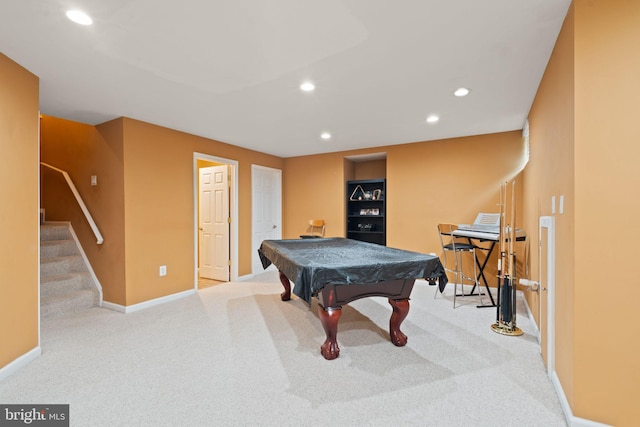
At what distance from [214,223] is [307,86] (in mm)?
3361

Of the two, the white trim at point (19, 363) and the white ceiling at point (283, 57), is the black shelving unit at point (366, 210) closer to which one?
the white ceiling at point (283, 57)

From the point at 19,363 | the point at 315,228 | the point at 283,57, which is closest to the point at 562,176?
the point at 283,57

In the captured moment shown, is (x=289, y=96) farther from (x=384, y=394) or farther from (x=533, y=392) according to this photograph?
(x=533, y=392)

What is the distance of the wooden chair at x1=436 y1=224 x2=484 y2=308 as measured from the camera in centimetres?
386

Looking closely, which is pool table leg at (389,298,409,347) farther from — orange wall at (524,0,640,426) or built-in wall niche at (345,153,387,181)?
built-in wall niche at (345,153,387,181)

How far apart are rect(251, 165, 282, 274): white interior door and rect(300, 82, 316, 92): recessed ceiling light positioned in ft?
9.47

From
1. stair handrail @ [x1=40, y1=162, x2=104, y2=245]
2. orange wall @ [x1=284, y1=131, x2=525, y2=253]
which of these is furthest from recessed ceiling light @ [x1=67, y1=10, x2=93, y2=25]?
orange wall @ [x1=284, y1=131, x2=525, y2=253]

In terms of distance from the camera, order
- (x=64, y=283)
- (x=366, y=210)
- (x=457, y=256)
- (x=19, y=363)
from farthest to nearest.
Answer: (x=366, y=210) → (x=457, y=256) → (x=64, y=283) → (x=19, y=363)

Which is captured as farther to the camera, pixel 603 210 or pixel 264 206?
pixel 264 206

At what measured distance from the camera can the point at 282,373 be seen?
7.09 feet

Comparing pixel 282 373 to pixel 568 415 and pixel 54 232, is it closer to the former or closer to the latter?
pixel 568 415

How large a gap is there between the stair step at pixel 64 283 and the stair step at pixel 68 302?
6 centimetres

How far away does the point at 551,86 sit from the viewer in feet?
7.08

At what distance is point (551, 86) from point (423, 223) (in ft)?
9.66
